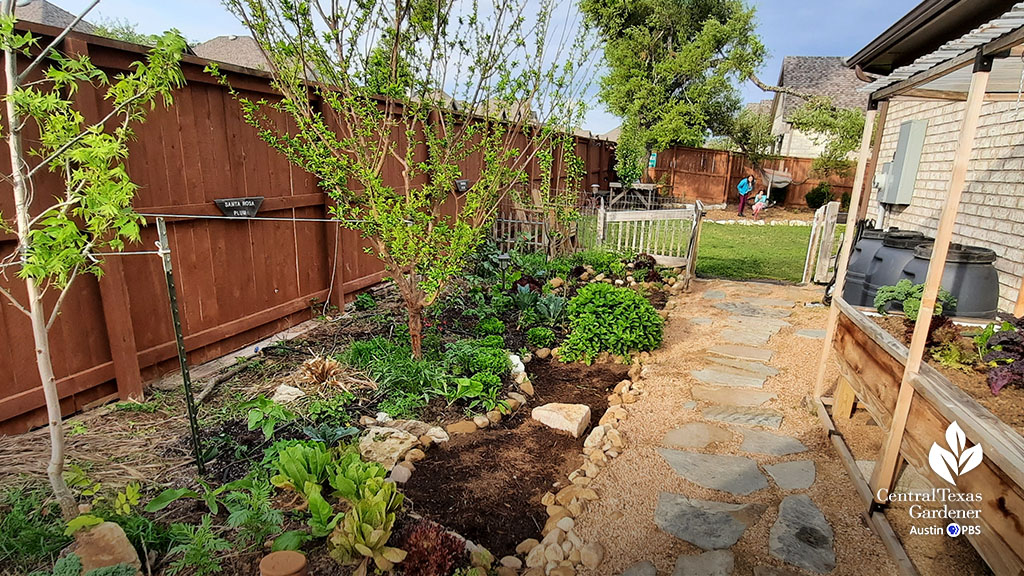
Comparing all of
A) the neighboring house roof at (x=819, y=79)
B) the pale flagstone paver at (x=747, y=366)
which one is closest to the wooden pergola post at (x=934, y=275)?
the pale flagstone paver at (x=747, y=366)

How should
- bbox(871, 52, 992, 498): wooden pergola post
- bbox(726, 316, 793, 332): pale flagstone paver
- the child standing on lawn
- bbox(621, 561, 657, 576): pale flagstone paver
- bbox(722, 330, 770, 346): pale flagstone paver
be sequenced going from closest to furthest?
bbox(871, 52, 992, 498): wooden pergola post < bbox(621, 561, 657, 576): pale flagstone paver < bbox(722, 330, 770, 346): pale flagstone paver < bbox(726, 316, 793, 332): pale flagstone paver < the child standing on lawn

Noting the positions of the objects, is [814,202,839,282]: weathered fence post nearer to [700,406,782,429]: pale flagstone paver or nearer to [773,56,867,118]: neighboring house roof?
[700,406,782,429]: pale flagstone paver

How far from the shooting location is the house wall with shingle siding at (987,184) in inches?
164

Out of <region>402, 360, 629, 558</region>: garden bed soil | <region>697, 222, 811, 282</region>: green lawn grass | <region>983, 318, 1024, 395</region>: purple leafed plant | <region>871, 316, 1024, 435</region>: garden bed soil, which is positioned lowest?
<region>402, 360, 629, 558</region>: garden bed soil

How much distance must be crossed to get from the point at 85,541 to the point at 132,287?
1.76 meters

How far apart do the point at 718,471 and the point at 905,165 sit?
17.7 ft

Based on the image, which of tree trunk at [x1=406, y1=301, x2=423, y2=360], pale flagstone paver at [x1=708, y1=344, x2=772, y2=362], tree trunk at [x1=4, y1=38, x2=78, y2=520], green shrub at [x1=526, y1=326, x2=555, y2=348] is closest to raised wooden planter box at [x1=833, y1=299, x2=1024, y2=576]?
pale flagstone paver at [x1=708, y1=344, x2=772, y2=362]

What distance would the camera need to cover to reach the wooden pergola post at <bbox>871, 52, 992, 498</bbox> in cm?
197

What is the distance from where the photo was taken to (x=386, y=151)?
11.3 feet

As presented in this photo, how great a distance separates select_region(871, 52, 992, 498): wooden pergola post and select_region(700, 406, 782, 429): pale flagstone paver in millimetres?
888

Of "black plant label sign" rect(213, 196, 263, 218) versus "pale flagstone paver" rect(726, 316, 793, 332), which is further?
"pale flagstone paver" rect(726, 316, 793, 332)

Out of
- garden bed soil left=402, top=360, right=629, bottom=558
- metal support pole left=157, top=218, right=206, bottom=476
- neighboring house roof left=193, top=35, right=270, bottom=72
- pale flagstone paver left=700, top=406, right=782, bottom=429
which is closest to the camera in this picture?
metal support pole left=157, top=218, right=206, bottom=476

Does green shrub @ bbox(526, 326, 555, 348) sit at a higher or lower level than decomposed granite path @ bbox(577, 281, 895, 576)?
higher

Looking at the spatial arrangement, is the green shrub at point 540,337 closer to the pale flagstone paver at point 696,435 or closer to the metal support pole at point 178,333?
the pale flagstone paver at point 696,435
